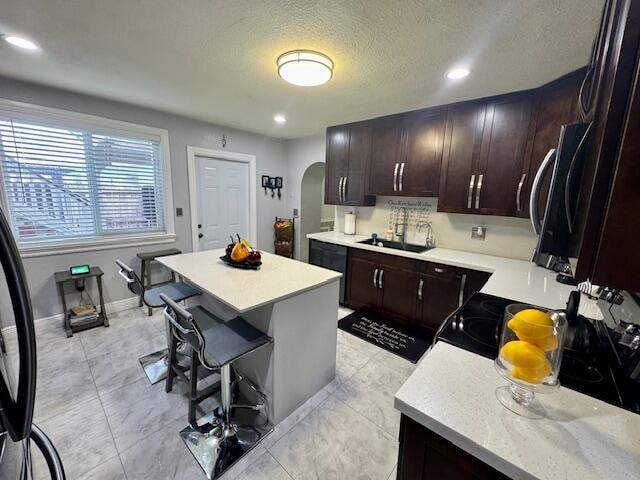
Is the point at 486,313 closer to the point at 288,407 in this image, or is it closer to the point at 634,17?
the point at 634,17

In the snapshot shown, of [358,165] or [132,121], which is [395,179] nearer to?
[358,165]

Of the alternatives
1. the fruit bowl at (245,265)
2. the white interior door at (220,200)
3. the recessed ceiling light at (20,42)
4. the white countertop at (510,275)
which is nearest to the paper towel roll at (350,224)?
the white countertop at (510,275)

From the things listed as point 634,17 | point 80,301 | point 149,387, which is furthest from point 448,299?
point 80,301

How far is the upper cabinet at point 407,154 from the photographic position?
2850mm

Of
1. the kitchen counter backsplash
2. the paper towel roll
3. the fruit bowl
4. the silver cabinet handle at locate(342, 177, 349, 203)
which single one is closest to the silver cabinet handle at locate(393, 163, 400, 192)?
the kitchen counter backsplash

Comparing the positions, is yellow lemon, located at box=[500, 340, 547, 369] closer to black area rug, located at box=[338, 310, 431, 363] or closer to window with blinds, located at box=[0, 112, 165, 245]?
black area rug, located at box=[338, 310, 431, 363]

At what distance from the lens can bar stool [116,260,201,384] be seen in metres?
2.04

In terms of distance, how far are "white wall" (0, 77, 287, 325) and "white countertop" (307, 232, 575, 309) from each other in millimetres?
2097

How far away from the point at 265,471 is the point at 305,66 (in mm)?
2477

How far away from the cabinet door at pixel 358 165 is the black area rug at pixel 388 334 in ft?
4.84

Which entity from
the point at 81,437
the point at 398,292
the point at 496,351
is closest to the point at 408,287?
the point at 398,292

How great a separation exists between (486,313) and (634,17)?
1207mm

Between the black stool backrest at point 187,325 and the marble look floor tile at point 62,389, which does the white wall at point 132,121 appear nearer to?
the marble look floor tile at point 62,389

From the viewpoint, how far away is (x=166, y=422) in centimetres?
175
